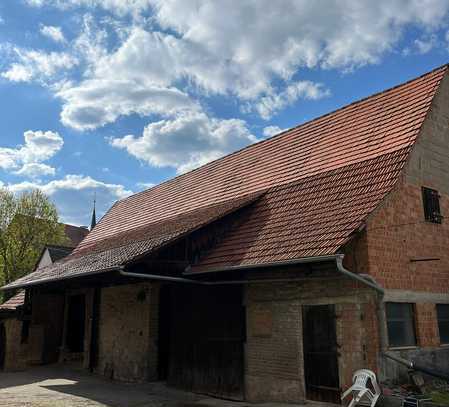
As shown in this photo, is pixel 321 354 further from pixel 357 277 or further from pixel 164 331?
pixel 164 331

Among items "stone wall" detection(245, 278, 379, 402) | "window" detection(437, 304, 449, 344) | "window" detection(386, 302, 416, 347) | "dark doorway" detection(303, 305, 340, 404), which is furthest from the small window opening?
"window" detection(437, 304, 449, 344)

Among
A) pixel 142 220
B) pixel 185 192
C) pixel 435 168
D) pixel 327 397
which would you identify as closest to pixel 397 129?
pixel 435 168

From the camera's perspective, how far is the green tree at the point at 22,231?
97.9 ft

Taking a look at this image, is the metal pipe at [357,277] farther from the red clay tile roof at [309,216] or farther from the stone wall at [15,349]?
the stone wall at [15,349]

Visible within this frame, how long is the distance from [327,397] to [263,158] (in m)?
8.04

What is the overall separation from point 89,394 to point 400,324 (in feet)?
23.6

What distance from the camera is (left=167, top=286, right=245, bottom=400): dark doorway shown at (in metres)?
10.4

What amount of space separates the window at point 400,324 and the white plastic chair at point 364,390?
103 centimetres

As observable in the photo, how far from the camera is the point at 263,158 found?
14992 millimetres

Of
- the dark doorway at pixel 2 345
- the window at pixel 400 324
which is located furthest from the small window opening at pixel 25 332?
the window at pixel 400 324

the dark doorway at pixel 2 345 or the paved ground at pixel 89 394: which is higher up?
the dark doorway at pixel 2 345

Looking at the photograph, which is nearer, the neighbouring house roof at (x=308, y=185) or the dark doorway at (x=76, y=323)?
the neighbouring house roof at (x=308, y=185)

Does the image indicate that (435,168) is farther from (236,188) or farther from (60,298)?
(60,298)

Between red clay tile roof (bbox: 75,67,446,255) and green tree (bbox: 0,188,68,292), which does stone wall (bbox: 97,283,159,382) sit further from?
green tree (bbox: 0,188,68,292)
